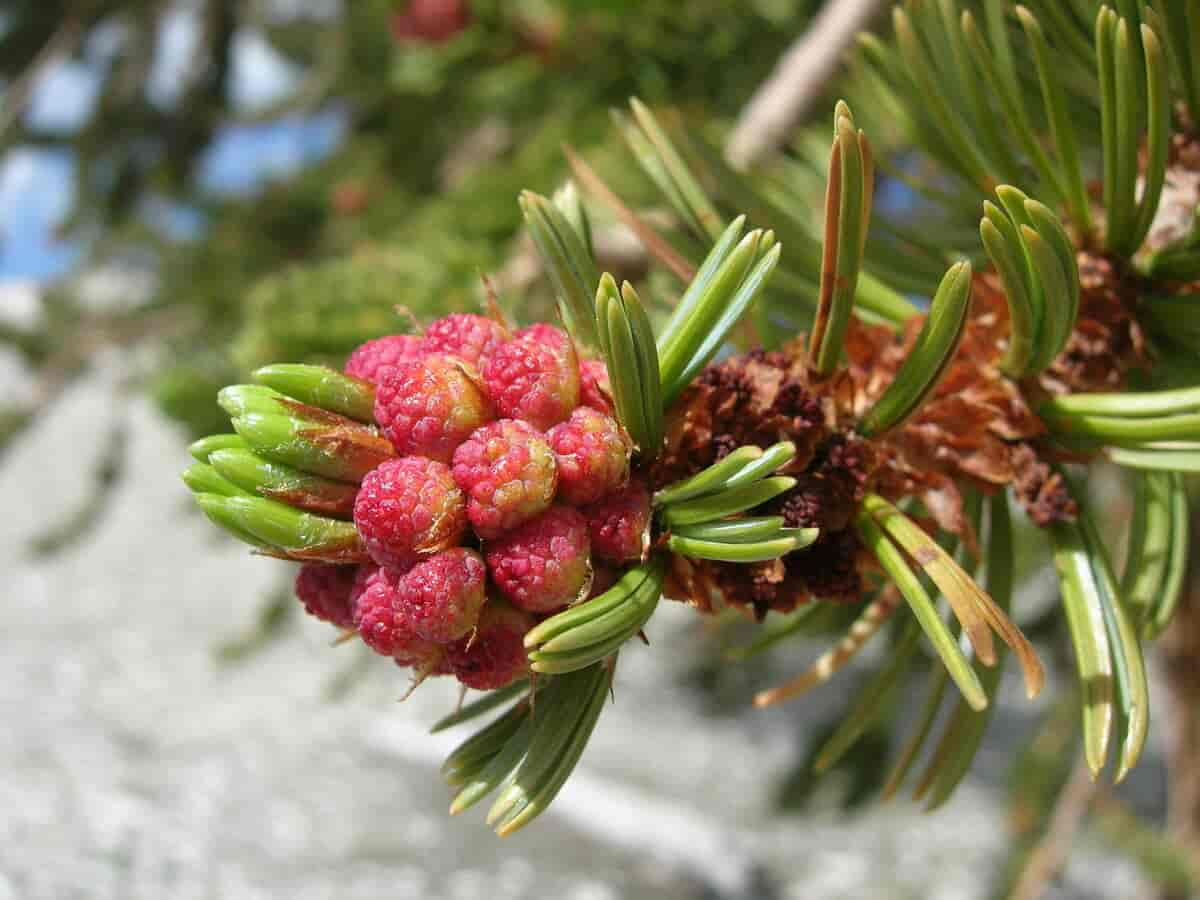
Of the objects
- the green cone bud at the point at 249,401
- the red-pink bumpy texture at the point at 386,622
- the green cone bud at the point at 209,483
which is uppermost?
the green cone bud at the point at 249,401

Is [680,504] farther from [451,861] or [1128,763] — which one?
[451,861]

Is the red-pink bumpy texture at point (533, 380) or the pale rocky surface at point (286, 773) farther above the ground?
the red-pink bumpy texture at point (533, 380)

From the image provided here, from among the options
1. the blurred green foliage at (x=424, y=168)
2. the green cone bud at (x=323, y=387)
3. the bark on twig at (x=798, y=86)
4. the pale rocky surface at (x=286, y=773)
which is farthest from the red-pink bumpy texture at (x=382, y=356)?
the pale rocky surface at (x=286, y=773)

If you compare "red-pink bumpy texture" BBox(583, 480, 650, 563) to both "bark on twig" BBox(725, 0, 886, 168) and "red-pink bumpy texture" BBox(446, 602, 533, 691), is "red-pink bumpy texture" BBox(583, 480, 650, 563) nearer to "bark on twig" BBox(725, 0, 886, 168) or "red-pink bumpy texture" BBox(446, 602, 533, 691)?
"red-pink bumpy texture" BBox(446, 602, 533, 691)

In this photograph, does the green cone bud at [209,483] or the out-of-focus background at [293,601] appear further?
the out-of-focus background at [293,601]

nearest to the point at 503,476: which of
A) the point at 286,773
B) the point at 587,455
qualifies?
the point at 587,455

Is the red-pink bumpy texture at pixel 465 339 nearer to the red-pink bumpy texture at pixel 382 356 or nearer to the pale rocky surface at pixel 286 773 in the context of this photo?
the red-pink bumpy texture at pixel 382 356
